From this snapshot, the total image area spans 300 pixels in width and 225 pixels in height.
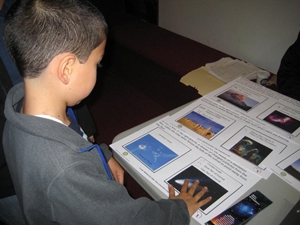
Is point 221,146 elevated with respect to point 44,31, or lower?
lower

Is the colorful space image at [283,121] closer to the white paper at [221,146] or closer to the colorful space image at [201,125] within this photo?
the white paper at [221,146]

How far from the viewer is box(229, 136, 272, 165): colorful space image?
627 millimetres

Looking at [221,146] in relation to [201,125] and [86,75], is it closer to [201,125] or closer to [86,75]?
[201,125]

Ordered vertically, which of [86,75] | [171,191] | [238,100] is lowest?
[171,191]

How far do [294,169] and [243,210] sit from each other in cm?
20

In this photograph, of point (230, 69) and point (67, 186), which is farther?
point (230, 69)

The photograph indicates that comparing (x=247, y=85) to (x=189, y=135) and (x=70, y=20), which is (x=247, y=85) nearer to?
(x=189, y=135)

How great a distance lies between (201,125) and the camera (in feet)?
2.43

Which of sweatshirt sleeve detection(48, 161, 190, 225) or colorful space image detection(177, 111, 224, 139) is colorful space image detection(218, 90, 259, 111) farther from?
sweatshirt sleeve detection(48, 161, 190, 225)

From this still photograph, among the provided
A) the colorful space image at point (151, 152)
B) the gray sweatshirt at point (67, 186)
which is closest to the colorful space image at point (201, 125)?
the colorful space image at point (151, 152)

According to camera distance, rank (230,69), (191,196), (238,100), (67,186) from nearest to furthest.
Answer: (67,186) → (191,196) → (238,100) → (230,69)

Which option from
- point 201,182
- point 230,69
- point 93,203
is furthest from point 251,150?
point 230,69

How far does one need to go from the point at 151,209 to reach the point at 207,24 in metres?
1.65

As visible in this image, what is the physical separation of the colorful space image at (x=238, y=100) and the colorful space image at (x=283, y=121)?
8 cm
